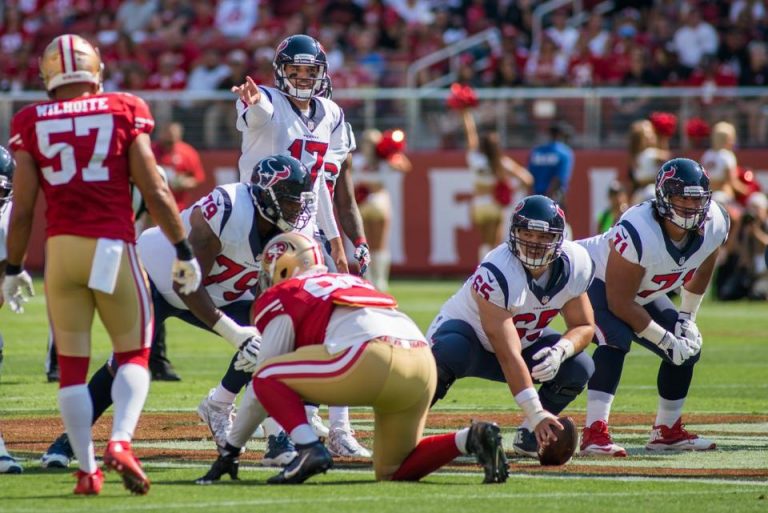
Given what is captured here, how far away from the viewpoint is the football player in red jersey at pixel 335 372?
5.98m

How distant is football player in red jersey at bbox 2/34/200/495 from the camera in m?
5.86

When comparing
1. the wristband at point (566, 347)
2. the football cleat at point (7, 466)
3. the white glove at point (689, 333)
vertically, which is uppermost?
the wristband at point (566, 347)

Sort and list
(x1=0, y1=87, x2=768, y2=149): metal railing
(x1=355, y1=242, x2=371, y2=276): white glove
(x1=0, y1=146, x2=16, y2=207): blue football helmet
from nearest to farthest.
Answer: (x1=0, y1=146, x2=16, y2=207): blue football helmet → (x1=355, y1=242, x2=371, y2=276): white glove → (x1=0, y1=87, x2=768, y2=149): metal railing

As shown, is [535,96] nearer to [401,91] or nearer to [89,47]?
[401,91]

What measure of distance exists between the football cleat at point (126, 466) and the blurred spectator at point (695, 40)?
16.1m

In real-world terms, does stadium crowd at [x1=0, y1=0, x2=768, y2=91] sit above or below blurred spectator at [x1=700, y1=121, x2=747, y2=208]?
above

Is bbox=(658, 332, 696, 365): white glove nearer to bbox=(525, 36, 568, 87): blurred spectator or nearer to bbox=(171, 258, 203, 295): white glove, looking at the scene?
bbox=(171, 258, 203, 295): white glove

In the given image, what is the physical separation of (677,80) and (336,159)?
1296 cm

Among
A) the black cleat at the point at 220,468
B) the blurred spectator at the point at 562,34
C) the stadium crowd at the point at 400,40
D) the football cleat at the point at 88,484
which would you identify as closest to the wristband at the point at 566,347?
the black cleat at the point at 220,468

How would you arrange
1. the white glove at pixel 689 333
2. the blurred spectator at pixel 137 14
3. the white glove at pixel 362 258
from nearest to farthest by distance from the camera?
1. the white glove at pixel 689 333
2. the white glove at pixel 362 258
3. the blurred spectator at pixel 137 14

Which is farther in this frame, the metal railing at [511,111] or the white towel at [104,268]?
the metal railing at [511,111]

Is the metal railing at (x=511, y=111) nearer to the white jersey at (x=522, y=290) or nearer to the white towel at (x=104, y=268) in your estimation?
the white jersey at (x=522, y=290)

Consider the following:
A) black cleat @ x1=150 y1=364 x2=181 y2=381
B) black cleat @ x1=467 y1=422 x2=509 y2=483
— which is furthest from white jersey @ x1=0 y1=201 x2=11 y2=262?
black cleat @ x1=150 y1=364 x2=181 y2=381

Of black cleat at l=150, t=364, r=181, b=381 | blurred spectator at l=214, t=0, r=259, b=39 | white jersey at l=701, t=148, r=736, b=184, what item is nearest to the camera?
black cleat at l=150, t=364, r=181, b=381
